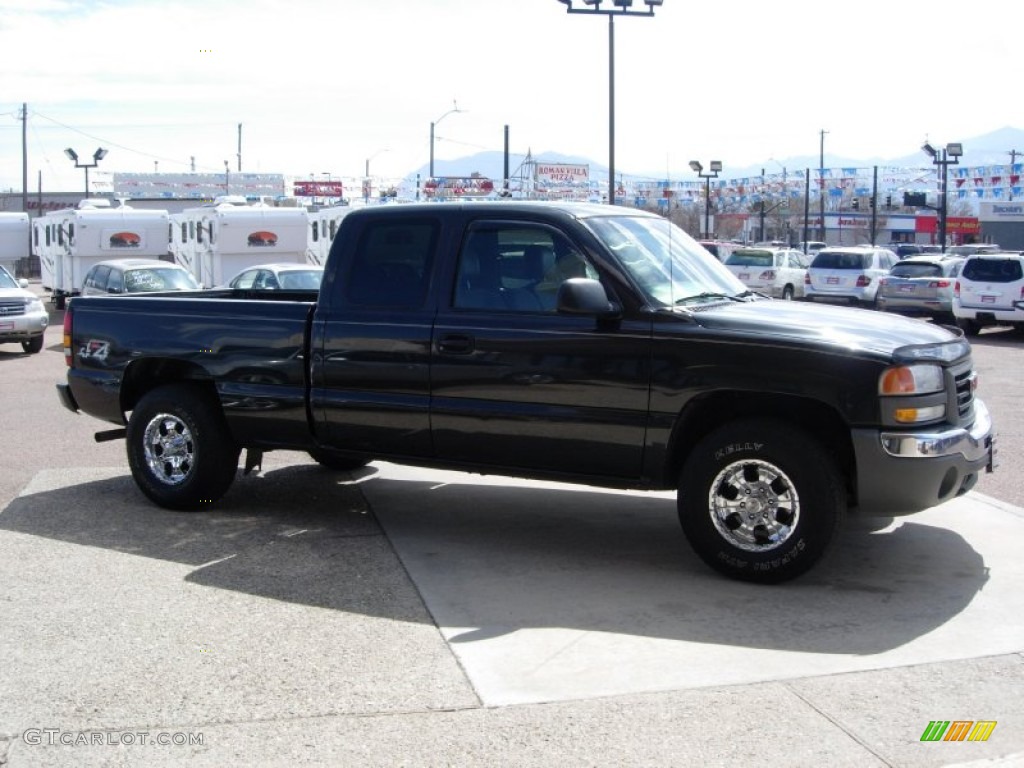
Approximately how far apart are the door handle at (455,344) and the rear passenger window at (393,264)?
0.32 m

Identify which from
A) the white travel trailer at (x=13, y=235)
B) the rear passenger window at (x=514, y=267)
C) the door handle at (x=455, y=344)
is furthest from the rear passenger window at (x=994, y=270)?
the white travel trailer at (x=13, y=235)

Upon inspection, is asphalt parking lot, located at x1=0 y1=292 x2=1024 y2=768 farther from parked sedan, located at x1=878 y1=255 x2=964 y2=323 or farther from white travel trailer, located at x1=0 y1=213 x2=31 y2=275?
white travel trailer, located at x1=0 y1=213 x2=31 y2=275

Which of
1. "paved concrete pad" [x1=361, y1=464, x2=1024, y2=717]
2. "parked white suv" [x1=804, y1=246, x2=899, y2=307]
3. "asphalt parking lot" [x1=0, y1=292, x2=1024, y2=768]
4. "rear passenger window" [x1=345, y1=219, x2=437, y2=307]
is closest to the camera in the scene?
"asphalt parking lot" [x1=0, y1=292, x2=1024, y2=768]

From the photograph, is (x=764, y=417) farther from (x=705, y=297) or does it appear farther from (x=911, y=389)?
(x=705, y=297)

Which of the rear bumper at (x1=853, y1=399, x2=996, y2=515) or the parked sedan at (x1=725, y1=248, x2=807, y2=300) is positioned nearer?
the rear bumper at (x1=853, y1=399, x2=996, y2=515)

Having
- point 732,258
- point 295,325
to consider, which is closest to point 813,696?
point 295,325

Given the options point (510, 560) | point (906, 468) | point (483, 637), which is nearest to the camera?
point (483, 637)

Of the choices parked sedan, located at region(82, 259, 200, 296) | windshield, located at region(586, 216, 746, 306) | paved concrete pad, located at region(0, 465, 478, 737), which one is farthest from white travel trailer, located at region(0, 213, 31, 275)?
windshield, located at region(586, 216, 746, 306)

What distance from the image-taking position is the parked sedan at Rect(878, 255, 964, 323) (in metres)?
26.6

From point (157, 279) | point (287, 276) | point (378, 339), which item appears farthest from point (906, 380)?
point (157, 279)

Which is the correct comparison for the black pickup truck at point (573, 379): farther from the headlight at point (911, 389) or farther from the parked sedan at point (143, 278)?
the parked sedan at point (143, 278)

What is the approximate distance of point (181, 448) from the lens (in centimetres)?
811

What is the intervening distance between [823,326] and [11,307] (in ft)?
54.4

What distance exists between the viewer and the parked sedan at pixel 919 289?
87.1 ft
